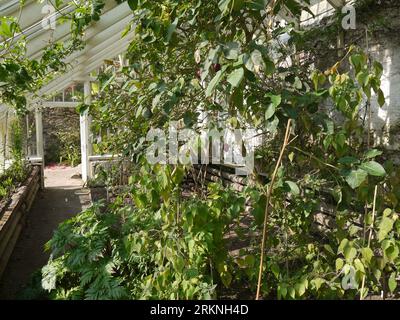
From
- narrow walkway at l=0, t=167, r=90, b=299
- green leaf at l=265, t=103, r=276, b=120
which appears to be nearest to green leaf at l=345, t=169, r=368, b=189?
green leaf at l=265, t=103, r=276, b=120

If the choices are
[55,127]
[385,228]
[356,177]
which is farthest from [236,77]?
[55,127]

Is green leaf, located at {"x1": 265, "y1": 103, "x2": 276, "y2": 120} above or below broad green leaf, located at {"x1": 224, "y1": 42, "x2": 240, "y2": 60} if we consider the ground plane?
below

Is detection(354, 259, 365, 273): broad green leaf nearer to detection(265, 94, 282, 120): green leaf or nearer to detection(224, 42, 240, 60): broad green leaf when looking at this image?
detection(265, 94, 282, 120): green leaf

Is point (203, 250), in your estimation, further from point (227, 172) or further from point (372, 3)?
point (227, 172)

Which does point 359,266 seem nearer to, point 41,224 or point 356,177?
point 356,177

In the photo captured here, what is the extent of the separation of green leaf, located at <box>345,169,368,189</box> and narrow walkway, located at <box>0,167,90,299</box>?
2.91m

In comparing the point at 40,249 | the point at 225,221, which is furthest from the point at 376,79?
the point at 40,249

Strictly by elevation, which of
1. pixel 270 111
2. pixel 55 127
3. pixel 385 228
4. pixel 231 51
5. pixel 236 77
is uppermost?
pixel 55 127

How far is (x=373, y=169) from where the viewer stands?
152 centimetres

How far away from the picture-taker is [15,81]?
1.93 meters

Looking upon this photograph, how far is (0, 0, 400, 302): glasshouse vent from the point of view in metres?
1.79

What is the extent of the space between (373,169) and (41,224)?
17.9ft

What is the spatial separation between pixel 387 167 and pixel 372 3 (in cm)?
200

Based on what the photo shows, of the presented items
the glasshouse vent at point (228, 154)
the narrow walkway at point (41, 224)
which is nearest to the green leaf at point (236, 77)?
the glasshouse vent at point (228, 154)
